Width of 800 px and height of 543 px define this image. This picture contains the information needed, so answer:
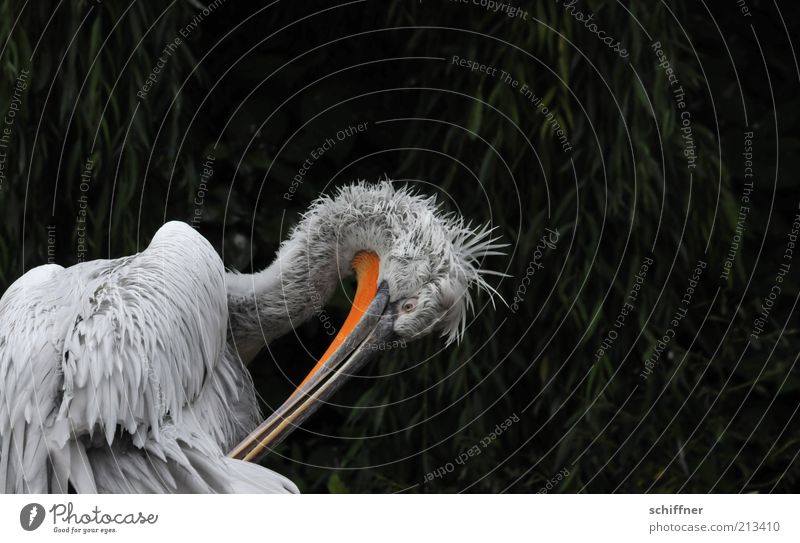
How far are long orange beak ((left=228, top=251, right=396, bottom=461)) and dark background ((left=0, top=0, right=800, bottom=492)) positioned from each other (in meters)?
0.62

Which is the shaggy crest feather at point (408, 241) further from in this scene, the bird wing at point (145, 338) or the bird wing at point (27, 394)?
the bird wing at point (27, 394)

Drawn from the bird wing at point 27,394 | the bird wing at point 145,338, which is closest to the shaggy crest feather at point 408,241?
the bird wing at point 145,338

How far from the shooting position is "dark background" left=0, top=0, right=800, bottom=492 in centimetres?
270

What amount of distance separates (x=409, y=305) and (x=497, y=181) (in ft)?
2.36

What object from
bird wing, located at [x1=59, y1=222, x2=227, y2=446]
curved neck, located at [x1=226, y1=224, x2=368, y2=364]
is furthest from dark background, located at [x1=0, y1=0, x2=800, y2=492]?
bird wing, located at [x1=59, y1=222, x2=227, y2=446]

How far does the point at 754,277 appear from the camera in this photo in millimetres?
3012

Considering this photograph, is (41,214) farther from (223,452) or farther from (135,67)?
(223,452)

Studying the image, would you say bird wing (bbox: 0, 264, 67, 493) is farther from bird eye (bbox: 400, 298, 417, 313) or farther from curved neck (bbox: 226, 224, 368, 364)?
bird eye (bbox: 400, 298, 417, 313)

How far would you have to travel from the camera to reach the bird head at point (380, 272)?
6.91 ft

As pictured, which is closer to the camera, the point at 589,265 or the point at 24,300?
the point at 24,300

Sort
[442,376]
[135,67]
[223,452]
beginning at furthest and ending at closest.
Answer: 1. [442,376]
2. [135,67]
3. [223,452]

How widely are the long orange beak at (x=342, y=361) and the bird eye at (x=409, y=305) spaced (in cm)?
2
